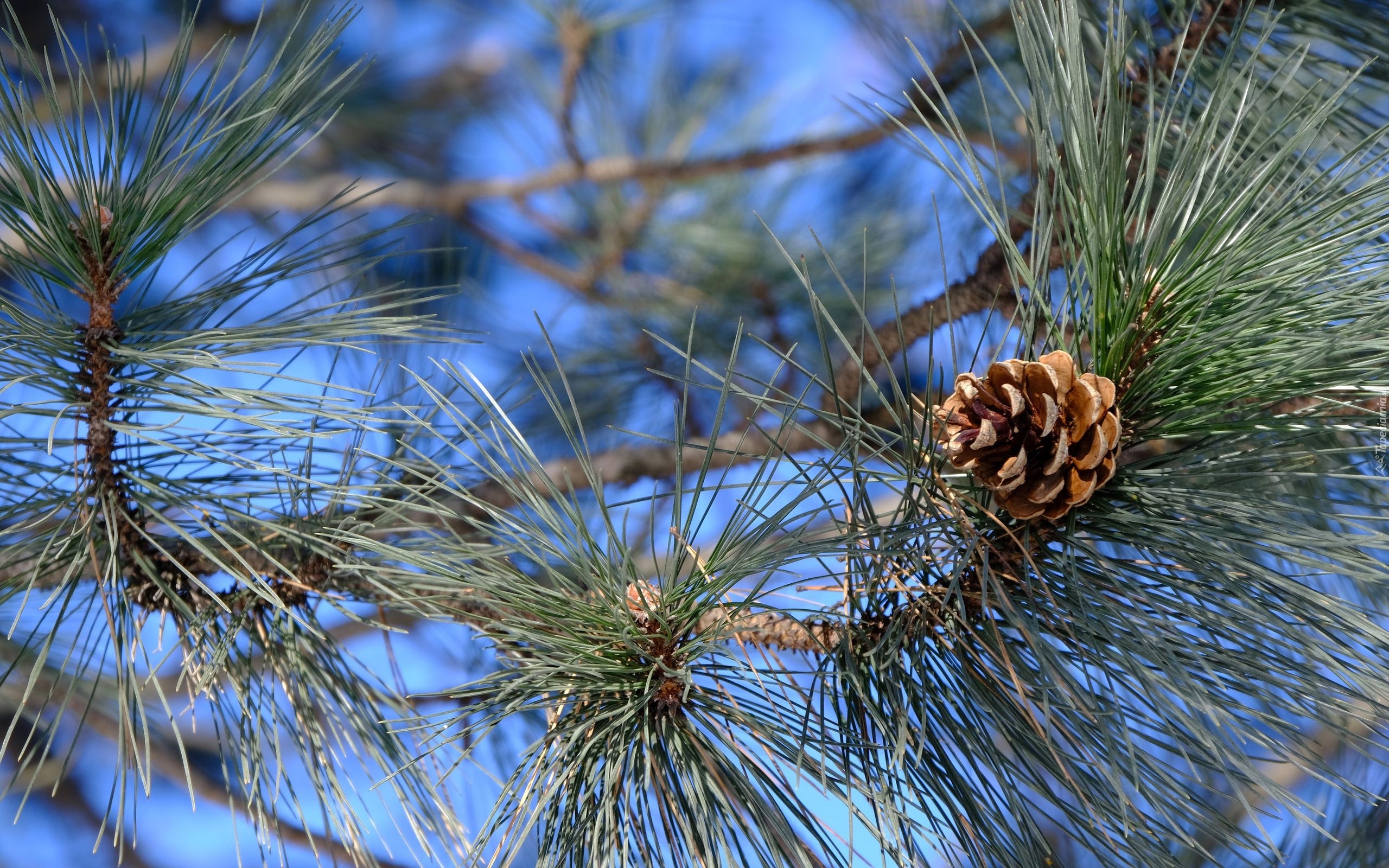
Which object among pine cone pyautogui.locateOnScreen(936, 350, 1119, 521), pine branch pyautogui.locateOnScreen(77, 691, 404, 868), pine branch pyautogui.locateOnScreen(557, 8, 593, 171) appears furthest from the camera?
pine branch pyautogui.locateOnScreen(557, 8, 593, 171)

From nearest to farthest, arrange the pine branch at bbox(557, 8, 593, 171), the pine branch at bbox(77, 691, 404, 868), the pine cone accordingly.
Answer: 1. the pine cone
2. the pine branch at bbox(77, 691, 404, 868)
3. the pine branch at bbox(557, 8, 593, 171)

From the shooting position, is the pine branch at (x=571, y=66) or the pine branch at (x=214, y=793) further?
the pine branch at (x=571, y=66)

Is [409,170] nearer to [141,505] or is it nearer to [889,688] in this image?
[141,505]

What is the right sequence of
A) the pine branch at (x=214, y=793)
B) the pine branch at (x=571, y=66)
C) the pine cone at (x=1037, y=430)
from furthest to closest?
the pine branch at (x=571, y=66), the pine branch at (x=214, y=793), the pine cone at (x=1037, y=430)

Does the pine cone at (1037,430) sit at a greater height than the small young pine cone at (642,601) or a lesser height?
greater

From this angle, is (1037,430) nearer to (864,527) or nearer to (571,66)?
(864,527)

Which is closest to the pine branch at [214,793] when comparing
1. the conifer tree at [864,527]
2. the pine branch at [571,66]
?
Result: the conifer tree at [864,527]

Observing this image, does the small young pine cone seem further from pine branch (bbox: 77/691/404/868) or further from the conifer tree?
pine branch (bbox: 77/691/404/868)

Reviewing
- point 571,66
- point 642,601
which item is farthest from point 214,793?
point 571,66

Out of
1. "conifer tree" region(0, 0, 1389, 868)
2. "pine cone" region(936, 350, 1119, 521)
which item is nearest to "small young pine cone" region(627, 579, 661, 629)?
"conifer tree" region(0, 0, 1389, 868)

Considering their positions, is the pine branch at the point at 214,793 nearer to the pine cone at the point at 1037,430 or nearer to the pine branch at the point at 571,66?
the pine cone at the point at 1037,430
